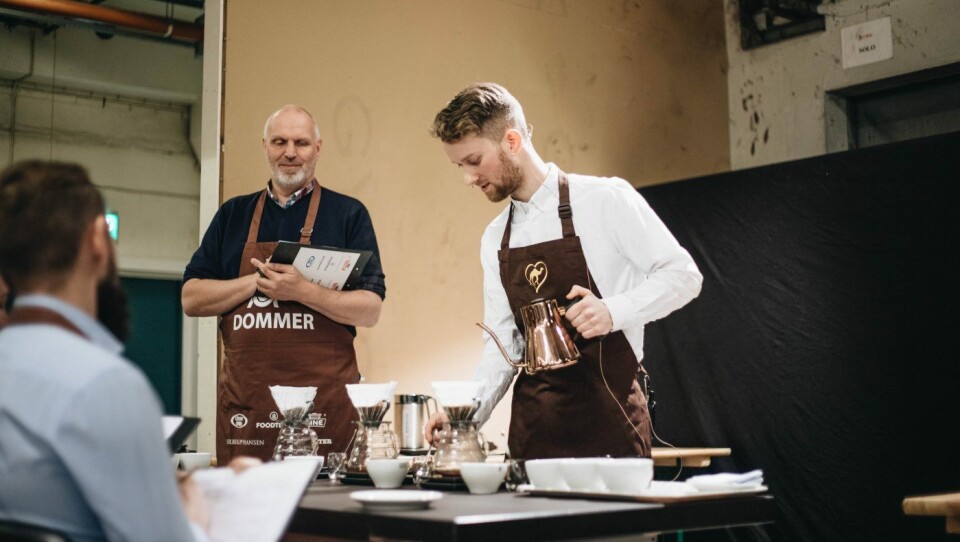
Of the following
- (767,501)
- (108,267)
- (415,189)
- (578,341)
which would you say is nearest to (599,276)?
(578,341)

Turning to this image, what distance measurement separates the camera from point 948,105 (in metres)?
5.01

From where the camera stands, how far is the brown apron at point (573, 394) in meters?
2.48

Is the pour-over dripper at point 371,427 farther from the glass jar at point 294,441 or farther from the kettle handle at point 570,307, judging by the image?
the kettle handle at point 570,307

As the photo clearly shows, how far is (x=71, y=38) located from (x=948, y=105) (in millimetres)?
5716

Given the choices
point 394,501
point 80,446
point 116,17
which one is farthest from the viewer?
point 116,17

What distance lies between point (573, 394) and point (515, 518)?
103cm

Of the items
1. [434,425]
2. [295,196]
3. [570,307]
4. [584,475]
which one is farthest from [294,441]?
[295,196]

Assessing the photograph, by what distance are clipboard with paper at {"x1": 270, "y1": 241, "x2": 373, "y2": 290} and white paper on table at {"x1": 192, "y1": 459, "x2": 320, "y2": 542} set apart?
141 centimetres

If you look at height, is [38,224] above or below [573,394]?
above

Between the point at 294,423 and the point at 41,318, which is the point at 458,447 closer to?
the point at 294,423

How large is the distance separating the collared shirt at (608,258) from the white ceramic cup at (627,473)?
0.60m

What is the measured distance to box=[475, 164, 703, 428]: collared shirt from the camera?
2.46m

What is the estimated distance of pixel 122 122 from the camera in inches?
296

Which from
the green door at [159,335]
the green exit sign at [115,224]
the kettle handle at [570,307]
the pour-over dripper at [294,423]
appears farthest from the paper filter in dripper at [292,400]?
the green door at [159,335]
